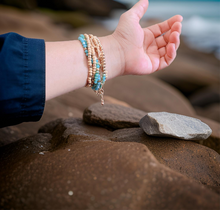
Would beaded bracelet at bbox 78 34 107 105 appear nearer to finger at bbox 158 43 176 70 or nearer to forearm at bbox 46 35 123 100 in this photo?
forearm at bbox 46 35 123 100

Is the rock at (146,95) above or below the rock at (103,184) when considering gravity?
below

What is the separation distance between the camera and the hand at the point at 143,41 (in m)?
1.40

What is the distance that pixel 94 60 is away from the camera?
1.23 m

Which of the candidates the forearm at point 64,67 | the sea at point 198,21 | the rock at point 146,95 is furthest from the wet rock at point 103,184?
the sea at point 198,21

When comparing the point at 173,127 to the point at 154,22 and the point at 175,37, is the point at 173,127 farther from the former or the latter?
the point at 154,22

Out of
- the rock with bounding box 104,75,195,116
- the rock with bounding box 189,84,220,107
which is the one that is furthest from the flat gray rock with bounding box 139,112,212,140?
the rock with bounding box 189,84,220,107

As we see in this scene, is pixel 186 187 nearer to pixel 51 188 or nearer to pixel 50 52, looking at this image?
pixel 51 188

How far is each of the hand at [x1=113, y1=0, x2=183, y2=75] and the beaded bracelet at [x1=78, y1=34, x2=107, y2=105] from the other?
18 cm

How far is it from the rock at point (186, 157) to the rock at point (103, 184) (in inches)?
9.7

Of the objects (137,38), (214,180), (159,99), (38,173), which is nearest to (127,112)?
(137,38)

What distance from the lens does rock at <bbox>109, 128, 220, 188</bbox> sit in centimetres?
107

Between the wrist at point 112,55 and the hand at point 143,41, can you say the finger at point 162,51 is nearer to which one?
the hand at point 143,41

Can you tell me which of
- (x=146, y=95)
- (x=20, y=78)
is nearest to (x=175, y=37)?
(x=20, y=78)

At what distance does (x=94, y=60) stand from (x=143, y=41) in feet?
1.69
